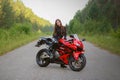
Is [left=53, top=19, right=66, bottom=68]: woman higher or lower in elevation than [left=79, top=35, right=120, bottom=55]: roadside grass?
higher

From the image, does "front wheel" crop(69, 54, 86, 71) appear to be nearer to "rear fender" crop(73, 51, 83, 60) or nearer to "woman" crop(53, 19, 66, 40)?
"rear fender" crop(73, 51, 83, 60)

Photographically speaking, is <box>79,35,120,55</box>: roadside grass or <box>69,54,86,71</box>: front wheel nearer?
<box>69,54,86,71</box>: front wheel

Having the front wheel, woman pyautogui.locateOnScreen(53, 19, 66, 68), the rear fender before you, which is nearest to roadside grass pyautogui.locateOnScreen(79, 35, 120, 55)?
woman pyautogui.locateOnScreen(53, 19, 66, 68)

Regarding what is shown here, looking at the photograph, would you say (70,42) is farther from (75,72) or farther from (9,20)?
(9,20)

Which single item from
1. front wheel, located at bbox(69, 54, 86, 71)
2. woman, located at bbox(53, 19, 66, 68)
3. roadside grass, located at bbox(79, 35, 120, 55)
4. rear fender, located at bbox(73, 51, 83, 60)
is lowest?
front wheel, located at bbox(69, 54, 86, 71)

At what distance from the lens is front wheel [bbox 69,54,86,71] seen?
37.8 ft

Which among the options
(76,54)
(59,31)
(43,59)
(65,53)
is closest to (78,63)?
(76,54)

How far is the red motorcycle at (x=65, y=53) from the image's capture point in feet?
38.1

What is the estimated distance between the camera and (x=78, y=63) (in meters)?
11.7

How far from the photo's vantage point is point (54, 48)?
41.0 feet

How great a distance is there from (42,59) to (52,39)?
904 mm

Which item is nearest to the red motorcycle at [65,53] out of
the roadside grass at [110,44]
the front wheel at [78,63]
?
the front wheel at [78,63]

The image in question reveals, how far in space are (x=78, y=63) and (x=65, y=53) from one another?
0.69 metres

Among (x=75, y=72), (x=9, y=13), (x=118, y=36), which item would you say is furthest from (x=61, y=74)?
(x=9, y=13)
